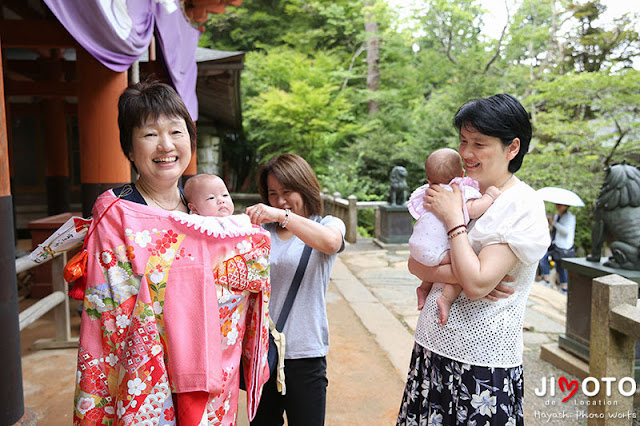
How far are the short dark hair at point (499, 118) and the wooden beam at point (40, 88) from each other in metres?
6.07

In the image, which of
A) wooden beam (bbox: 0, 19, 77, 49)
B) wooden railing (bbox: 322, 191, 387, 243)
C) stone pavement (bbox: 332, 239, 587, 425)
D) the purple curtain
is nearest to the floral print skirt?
stone pavement (bbox: 332, 239, 587, 425)

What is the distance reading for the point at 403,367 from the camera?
3551 millimetres

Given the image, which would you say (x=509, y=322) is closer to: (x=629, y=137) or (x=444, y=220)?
(x=444, y=220)

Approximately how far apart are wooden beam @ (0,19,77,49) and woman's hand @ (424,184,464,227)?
10.8ft

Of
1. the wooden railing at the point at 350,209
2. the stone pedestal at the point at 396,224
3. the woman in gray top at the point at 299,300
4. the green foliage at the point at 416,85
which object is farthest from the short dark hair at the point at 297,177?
the green foliage at the point at 416,85

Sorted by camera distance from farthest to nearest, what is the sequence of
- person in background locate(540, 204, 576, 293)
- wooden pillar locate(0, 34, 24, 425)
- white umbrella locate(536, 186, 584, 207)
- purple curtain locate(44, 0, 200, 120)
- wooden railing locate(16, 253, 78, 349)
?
person in background locate(540, 204, 576, 293) < white umbrella locate(536, 186, 584, 207) < wooden railing locate(16, 253, 78, 349) < purple curtain locate(44, 0, 200, 120) < wooden pillar locate(0, 34, 24, 425)

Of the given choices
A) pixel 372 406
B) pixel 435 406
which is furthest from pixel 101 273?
pixel 372 406

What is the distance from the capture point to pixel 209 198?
1.50 meters

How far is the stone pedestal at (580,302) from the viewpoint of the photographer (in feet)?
12.0

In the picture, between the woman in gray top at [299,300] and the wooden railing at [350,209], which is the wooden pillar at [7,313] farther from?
the wooden railing at [350,209]

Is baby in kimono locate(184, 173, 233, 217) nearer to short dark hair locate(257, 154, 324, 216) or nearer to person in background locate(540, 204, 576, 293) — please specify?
short dark hair locate(257, 154, 324, 216)

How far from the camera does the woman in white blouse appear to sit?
1.39 meters

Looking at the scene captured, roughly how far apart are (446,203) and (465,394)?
25.0 inches

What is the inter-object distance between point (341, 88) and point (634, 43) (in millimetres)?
8720
